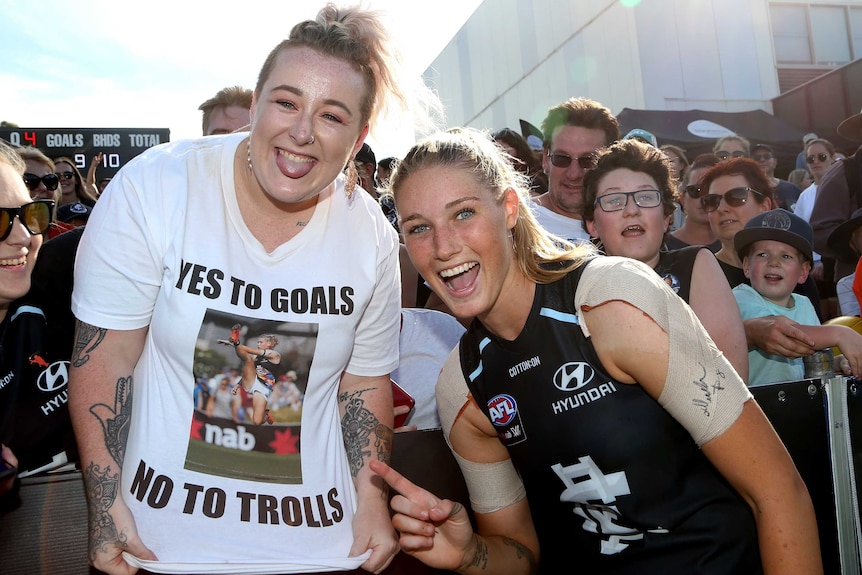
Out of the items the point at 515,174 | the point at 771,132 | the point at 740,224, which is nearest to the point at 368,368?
the point at 515,174

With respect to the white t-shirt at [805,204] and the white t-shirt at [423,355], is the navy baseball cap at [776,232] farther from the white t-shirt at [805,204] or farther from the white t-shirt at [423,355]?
the white t-shirt at [805,204]

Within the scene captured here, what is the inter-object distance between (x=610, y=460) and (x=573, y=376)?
0.28 metres

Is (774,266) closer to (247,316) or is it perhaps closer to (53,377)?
(247,316)

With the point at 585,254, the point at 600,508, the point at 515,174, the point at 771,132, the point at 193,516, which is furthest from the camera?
the point at 771,132

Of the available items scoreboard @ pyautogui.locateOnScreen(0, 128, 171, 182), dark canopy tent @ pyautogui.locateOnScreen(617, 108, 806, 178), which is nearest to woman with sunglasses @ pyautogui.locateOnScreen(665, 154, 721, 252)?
scoreboard @ pyautogui.locateOnScreen(0, 128, 171, 182)

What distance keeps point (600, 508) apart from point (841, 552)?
1297 mm

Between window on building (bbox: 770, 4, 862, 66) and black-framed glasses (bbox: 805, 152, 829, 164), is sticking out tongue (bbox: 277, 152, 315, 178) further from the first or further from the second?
window on building (bbox: 770, 4, 862, 66)

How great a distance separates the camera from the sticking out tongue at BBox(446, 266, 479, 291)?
7.75 feet

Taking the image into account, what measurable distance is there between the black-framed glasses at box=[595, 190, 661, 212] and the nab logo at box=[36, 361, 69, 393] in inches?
98.7

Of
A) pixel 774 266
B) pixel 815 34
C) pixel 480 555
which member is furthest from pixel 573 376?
pixel 815 34

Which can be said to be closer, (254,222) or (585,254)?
(254,222)

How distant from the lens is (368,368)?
236cm

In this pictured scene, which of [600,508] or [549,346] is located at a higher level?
[549,346]

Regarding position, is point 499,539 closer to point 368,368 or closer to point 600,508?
point 600,508
